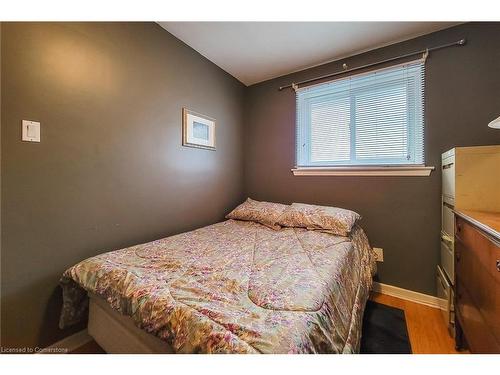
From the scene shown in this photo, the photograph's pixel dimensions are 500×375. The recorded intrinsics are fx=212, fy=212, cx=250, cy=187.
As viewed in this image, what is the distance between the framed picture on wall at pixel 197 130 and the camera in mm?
2016

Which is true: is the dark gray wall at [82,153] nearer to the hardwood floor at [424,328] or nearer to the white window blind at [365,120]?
the white window blind at [365,120]

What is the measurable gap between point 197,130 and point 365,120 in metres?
1.70

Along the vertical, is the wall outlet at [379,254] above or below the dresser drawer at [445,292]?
above

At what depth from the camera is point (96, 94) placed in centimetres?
141

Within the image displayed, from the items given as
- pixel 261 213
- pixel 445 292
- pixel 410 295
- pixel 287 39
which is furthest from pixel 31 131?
pixel 410 295

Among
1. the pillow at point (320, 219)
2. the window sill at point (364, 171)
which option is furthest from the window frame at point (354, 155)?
the pillow at point (320, 219)

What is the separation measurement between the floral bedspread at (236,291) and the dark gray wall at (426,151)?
2.12ft

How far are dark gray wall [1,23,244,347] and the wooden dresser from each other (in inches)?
78.7

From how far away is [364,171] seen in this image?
210 centimetres

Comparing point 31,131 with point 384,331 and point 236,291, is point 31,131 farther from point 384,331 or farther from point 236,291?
point 384,331

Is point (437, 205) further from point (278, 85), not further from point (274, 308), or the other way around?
point (278, 85)

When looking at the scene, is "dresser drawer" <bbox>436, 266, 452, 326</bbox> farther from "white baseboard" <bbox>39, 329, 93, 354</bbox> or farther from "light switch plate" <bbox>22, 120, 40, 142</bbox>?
"light switch plate" <bbox>22, 120, 40, 142</bbox>
